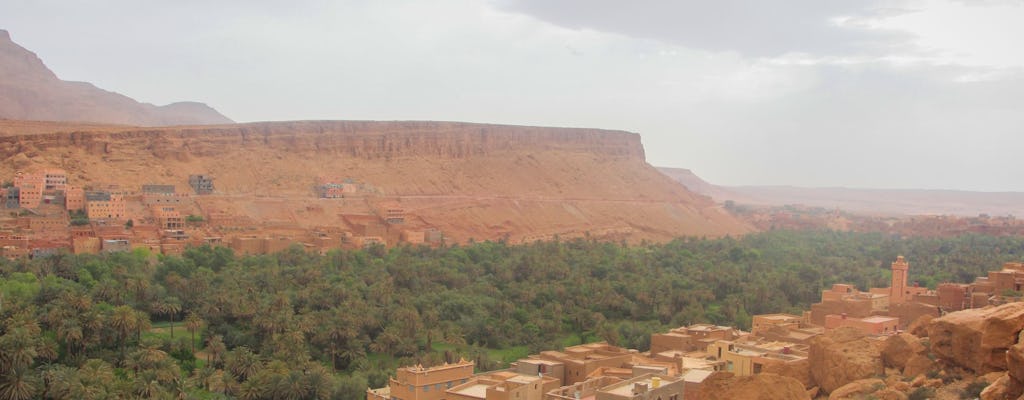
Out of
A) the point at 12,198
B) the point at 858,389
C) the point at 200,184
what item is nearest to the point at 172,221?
the point at 12,198

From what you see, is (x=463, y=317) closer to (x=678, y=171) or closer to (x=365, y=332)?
(x=365, y=332)

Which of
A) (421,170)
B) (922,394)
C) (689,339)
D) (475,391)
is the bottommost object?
(475,391)

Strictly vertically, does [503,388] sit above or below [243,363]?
above

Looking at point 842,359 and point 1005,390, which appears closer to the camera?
point 1005,390

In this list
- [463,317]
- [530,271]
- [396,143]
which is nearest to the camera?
[463,317]

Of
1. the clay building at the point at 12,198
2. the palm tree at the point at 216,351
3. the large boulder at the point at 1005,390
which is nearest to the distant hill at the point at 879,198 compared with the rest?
the clay building at the point at 12,198

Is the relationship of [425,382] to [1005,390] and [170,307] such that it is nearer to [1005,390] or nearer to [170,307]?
[1005,390]

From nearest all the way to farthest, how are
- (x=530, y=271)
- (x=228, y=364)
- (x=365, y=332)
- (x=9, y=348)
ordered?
(x=9, y=348)
(x=228, y=364)
(x=365, y=332)
(x=530, y=271)

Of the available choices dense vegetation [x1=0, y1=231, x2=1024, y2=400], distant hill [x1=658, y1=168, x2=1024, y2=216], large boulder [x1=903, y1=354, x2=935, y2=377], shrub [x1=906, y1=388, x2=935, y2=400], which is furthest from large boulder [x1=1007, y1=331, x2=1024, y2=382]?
distant hill [x1=658, y1=168, x2=1024, y2=216]

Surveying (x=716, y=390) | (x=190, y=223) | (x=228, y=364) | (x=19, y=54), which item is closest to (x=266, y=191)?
(x=190, y=223)
